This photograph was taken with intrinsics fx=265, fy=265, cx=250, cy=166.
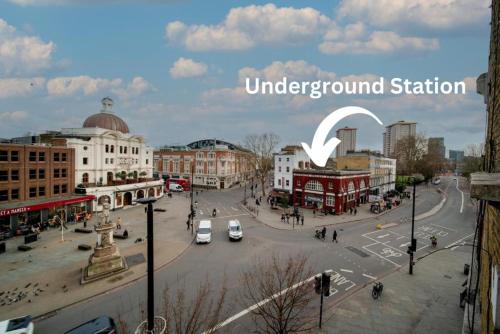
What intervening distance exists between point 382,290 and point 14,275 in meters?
23.6

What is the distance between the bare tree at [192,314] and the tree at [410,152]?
3136 inches

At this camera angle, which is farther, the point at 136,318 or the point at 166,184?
the point at 166,184

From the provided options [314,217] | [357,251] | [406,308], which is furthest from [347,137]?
[406,308]

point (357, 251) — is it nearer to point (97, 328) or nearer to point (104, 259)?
point (97, 328)

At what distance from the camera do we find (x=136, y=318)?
12820 mm

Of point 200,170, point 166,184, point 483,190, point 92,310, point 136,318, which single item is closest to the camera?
point 483,190

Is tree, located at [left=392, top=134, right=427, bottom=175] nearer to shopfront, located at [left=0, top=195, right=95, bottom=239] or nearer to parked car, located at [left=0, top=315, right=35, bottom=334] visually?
shopfront, located at [left=0, top=195, right=95, bottom=239]

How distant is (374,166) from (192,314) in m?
49.4

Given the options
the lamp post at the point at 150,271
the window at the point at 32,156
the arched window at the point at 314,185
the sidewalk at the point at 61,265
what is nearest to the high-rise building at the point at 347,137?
the arched window at the point at 314,185

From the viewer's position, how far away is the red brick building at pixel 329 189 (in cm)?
3869

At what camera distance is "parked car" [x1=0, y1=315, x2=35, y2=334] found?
35.9 ft

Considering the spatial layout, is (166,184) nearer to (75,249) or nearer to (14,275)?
(75,249)

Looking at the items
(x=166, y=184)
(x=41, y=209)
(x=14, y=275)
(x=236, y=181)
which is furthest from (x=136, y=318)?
(x=236, y=181)

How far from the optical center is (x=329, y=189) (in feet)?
129
